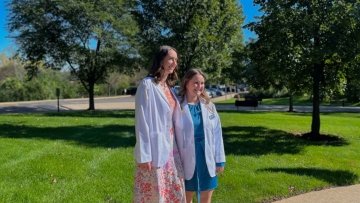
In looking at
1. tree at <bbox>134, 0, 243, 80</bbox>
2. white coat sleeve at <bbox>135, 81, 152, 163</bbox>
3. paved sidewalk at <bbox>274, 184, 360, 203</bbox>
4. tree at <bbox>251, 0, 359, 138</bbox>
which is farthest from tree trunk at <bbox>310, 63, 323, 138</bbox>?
white coat sleeve at <bbox>135, 81, 152, 163</bbox>

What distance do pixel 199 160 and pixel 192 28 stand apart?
20192 mm

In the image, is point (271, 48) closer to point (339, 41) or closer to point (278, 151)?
point (339, 41)

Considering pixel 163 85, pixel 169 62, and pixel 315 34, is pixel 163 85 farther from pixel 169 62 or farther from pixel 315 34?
pixel 315 34

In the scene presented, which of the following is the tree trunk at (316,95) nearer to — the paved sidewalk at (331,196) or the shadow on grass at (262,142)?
the shadow on grass at (262,142)

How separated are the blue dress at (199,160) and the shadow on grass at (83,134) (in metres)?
7.07

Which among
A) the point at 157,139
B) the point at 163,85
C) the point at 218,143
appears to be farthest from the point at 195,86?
the point at 157,139

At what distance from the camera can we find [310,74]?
1486 cm

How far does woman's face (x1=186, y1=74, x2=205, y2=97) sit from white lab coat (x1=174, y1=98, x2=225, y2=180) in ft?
0.33

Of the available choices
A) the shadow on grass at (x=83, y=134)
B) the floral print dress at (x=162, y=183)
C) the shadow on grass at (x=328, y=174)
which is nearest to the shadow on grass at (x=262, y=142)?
the shadow on grass at (x=328, y=174)

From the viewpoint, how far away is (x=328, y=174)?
916cm

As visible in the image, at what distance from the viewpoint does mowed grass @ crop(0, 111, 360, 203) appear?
712 centimetres

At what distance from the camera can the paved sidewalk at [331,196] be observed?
730 centimetres

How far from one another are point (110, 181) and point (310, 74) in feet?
29.2

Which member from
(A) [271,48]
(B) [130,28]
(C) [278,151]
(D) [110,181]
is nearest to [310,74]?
(A) [271,48]
